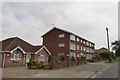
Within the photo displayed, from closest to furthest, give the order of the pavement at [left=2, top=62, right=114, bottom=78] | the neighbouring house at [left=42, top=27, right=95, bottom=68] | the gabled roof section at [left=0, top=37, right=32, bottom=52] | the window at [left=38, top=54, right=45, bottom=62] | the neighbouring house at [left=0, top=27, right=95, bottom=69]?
the pavement at [left=2, top=62, right=114, bottom=78] < the neighbouring house at [left=0, top=27, right=95, bottom=69] < the gabled roof section at [left=0, top=37, right=32, bottom=52] < the window at [left=38, top=54, right=45, bottom=62] < the neighbouring house at [left=42, top=27, right=95, bottom=68]

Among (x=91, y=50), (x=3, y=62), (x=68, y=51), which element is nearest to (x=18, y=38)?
(x=3, y=62)

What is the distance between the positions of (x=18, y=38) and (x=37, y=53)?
4.54 meters

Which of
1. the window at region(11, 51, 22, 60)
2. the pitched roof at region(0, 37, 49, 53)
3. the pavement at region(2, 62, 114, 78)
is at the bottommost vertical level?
the pavement at region(2, 62, 114, 78)

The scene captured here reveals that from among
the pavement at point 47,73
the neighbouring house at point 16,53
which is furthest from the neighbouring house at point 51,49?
the pavement at point 47,73

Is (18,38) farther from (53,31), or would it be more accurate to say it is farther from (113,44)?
(113,44)

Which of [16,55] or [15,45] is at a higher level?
[15,45]

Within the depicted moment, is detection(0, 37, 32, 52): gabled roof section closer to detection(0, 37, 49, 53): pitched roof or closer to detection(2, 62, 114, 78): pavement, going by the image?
detection(0, 37, 49, 53): pitched roof

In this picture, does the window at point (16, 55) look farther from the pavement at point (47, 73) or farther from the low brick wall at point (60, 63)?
the pavement at point (47, 73)

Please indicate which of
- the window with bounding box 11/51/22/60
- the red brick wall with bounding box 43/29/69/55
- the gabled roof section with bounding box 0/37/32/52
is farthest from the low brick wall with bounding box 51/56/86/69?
the red brick wall with bounding box 43/29/69/55

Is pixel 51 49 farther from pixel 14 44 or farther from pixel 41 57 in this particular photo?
pixel 14 44

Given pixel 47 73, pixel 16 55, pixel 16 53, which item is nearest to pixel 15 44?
pixel 16 53

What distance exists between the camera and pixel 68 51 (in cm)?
5162

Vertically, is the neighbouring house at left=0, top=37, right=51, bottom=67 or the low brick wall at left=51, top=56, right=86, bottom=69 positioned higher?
the neighbouring house at left=0, top=37, right=51, bottom=67

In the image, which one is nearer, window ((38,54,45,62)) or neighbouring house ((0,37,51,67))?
neighbouring house ((0,37,51,67))
